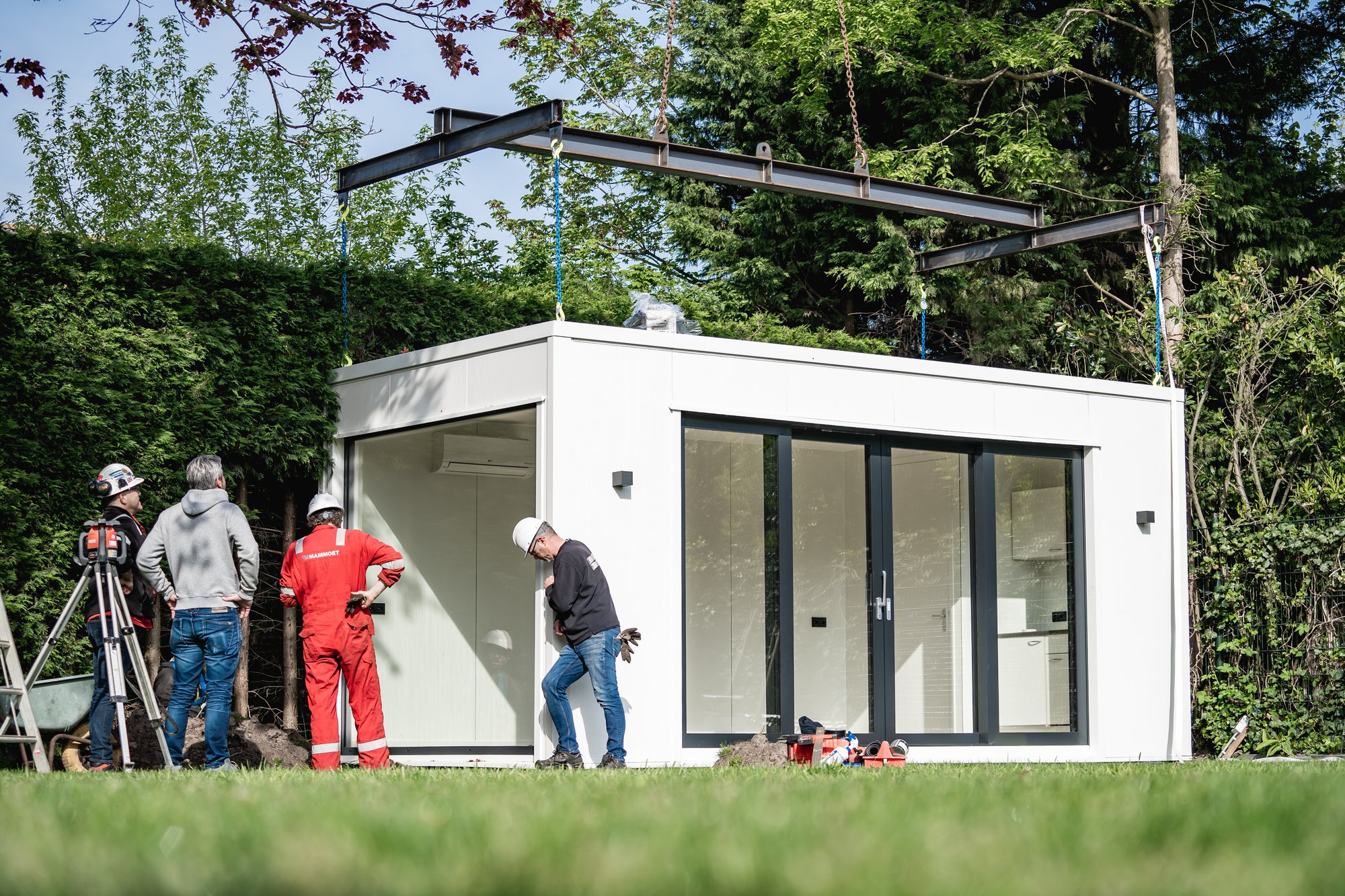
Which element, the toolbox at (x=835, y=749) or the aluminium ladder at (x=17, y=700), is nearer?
the aluminium ladder at (x=17, y=700)

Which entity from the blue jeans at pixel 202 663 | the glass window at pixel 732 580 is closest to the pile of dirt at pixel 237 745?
the blue jeans at pixel 202 663

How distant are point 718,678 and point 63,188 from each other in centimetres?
1878

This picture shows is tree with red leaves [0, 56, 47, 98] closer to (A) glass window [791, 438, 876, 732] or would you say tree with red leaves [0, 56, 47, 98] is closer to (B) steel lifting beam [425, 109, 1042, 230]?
(B) steel lifting beam [425, 109, 1042, 230]

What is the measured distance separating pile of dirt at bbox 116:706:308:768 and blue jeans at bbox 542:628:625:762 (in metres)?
1.81

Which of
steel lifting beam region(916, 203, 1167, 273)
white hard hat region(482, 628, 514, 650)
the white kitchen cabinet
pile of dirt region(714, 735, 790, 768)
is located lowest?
pile of dirt region(714, 735, 790, 768)

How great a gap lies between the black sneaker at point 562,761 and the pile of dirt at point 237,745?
67.0 inches

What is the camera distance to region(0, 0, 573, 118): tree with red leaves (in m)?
11.6

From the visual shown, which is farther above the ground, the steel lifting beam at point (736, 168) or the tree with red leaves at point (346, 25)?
the tree with red leaves at point (346, 25)

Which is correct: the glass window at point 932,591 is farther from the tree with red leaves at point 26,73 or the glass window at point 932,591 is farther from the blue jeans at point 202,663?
the tree with red leaves at point 26,73

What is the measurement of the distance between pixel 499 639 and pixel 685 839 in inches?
343

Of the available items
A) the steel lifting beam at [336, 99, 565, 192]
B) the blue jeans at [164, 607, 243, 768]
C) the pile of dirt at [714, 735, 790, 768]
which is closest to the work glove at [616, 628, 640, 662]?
the pile of dirt at [714, 735, 790, 768]

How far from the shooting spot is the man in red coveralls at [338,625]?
29.2ft

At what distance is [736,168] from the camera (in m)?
11.4

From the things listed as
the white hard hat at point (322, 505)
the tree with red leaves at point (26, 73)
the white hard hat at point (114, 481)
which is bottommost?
the white hard hat at point (322, 505)
